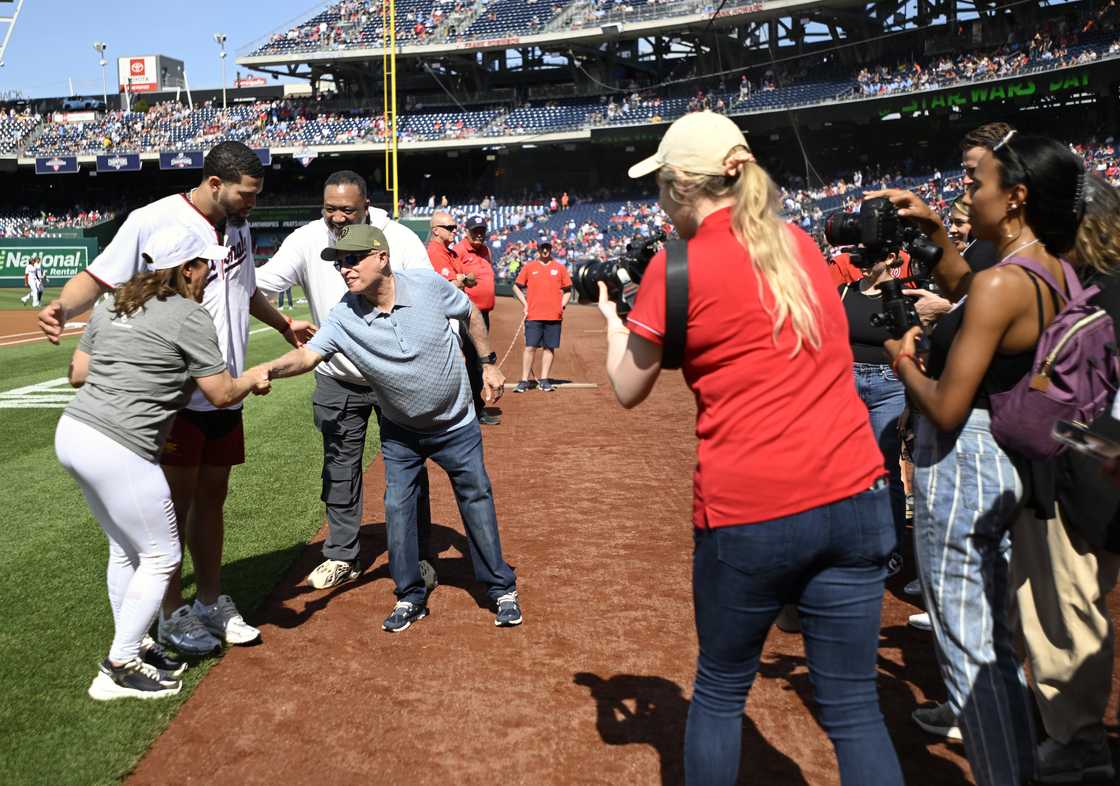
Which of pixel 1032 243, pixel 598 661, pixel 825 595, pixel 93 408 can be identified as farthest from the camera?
pixel 598 661

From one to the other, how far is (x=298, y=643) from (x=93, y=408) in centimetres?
157

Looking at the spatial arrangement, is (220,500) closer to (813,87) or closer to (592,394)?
(592,394)

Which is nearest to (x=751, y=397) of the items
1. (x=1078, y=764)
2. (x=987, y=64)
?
(x=1078, y=764)

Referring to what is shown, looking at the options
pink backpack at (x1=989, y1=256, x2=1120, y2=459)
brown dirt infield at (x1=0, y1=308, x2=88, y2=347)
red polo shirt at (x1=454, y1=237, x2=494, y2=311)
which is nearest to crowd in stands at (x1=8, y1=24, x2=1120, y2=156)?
brown dirt infield at (x1=0, y1=308, x2=88, y2=347)

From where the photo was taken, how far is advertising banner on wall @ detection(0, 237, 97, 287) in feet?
147

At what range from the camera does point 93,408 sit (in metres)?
3.79

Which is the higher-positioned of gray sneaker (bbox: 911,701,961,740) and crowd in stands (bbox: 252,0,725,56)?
crowd in stands (bbox: 252,0,725,56)

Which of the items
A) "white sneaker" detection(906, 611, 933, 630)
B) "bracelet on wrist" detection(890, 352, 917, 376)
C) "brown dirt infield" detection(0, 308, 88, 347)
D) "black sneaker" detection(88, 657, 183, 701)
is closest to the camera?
"bracelet on wrist" detection(890, 352, 917, 376)

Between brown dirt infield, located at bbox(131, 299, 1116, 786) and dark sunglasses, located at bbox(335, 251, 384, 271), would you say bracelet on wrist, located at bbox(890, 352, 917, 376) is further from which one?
dark sunglasses, located at bbox(335, 251, 384, 271)

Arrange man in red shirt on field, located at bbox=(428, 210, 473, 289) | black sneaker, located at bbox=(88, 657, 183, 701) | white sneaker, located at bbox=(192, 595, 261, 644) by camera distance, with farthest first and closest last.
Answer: man in red shirt on field, located at bbox=(428, 210, 473, 289)
white sneaker, located at bbox=(192, 595, 261, 644)
black sneaker, located at bbox=(88, 657, 183, 701)

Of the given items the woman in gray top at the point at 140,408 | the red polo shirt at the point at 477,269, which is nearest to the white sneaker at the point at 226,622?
the woman in gray top at the point at 140,408

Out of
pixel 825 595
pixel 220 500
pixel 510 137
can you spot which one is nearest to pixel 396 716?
pixel 220 500

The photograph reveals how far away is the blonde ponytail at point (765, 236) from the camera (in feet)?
7.73

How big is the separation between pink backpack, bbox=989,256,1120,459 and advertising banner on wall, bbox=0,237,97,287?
4783 cm
